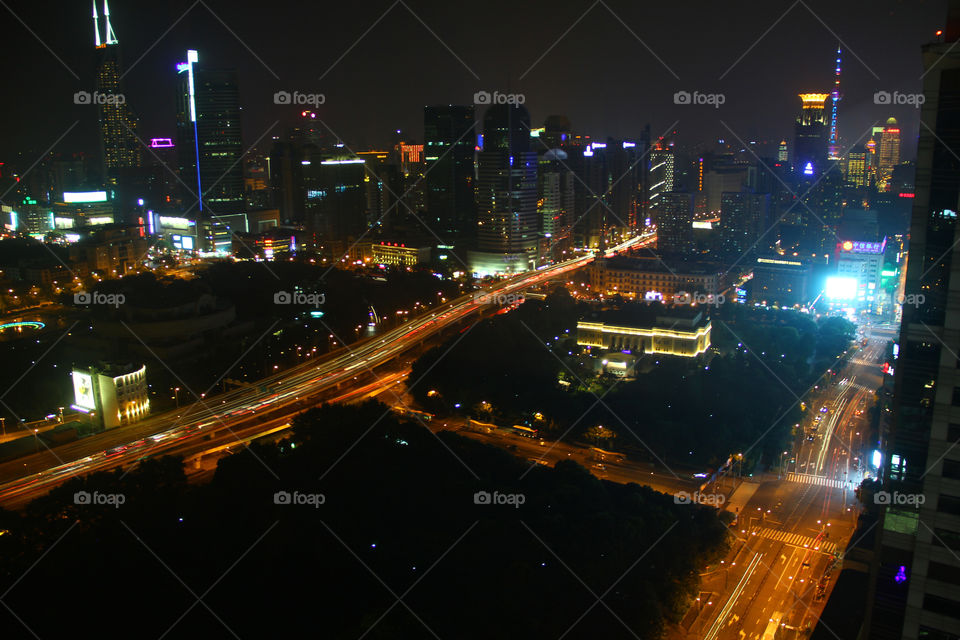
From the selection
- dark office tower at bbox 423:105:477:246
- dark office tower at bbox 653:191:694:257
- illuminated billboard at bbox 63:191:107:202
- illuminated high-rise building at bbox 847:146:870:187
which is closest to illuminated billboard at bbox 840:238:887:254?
dark office tower at bbox 653:191:694:257

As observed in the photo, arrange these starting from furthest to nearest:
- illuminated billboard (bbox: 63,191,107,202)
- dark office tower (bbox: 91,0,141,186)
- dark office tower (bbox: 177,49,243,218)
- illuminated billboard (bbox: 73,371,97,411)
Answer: illuminated billboard (bbox: 63,191,107,202)
dark office tower (bbox: 91,0,141,186)
dark office tower (bbox: 177,49,243,218)
illuminated billboard (bbox: 73,371,97,411)

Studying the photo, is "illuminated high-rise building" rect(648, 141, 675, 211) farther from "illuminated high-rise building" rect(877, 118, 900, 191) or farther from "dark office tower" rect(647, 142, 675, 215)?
"illuminated high-rise building" rect(877, 118, 900, 191)

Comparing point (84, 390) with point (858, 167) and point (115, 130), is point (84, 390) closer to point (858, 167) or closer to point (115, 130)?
point (115, 130)

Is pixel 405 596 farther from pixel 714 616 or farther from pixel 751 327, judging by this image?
pixel 751 327

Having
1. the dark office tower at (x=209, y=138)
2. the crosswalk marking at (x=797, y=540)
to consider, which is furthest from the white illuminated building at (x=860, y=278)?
the dark office tower at (x=209, y=138)

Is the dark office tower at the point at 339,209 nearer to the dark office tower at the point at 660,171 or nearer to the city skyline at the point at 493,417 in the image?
the city skyline at the point at 493,417
